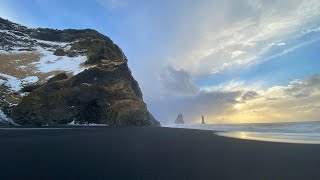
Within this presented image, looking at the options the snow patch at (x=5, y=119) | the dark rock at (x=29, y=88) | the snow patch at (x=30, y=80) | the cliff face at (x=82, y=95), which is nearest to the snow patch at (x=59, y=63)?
the cliff face at (x=82, y=95)

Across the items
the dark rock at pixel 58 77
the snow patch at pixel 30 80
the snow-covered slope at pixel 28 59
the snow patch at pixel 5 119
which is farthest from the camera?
the snow patch at pixel 30 80

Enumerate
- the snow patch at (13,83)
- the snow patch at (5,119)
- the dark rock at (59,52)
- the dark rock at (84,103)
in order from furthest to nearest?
the dark rock at (59,52)
the snow patch at (13,83)
the dark rock at (84,103)
the snow patch at (5,119)

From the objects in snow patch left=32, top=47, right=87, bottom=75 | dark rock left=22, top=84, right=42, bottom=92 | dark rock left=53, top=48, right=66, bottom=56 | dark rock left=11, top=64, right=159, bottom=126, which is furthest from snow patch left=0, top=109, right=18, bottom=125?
dark rock left=53, top=48, right=66, bottom=56

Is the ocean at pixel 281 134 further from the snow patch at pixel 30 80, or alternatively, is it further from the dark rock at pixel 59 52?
the dark rock at pixel 59 52

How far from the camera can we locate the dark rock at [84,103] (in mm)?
89625

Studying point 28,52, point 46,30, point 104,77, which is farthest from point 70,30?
point 104,77

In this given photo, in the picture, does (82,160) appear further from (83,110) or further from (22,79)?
(22,79)

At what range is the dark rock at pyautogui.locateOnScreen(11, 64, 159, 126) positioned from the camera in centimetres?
8962

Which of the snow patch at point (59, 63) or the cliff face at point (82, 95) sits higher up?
the snow patch at point (59, 63)

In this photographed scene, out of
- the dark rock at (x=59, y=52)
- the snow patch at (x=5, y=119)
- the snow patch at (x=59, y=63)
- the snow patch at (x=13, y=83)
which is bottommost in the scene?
the snow patch at (x=5, y=119)

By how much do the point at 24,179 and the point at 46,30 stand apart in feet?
615

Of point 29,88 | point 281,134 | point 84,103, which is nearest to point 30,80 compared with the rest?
point 29,88

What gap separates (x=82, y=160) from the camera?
16875 millimetres

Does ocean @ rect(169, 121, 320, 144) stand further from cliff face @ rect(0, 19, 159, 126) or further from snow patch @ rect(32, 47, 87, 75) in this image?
snow patch @ rect(32, 47, 87, 75)
